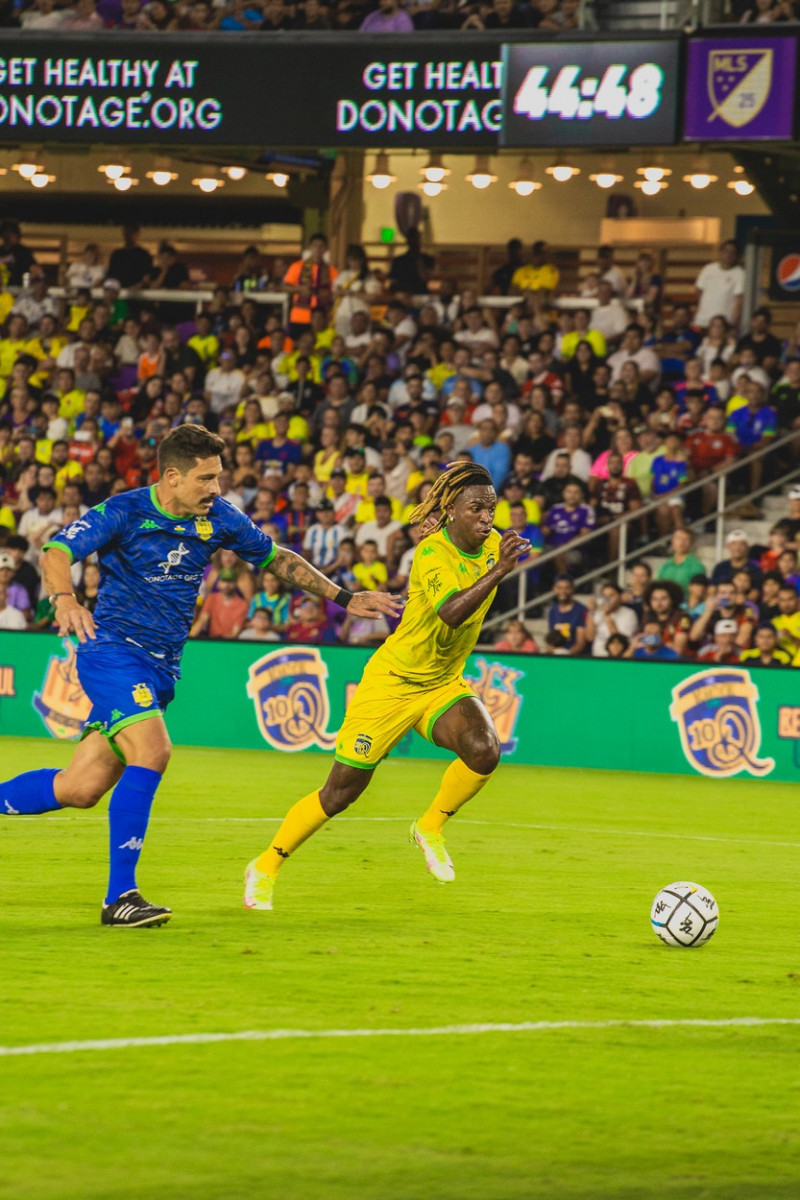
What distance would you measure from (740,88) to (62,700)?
9255 millimetres

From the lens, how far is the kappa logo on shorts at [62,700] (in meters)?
19.3

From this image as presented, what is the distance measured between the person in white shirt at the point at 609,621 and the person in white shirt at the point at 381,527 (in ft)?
8.29

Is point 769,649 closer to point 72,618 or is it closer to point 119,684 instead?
point 119,684

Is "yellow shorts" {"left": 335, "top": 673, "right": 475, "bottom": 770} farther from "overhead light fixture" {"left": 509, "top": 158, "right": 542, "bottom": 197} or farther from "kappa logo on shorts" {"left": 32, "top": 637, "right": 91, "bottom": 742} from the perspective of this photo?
"overhead light fixture" {"left": 509, "top": 158, "right": 542, "bottom": 197}

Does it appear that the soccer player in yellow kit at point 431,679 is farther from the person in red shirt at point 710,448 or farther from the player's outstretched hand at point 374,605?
the person in red shirt at point 710,448

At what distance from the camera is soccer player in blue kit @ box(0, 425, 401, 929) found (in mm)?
8047

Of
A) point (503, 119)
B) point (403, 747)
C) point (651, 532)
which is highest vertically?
point (503, 119)

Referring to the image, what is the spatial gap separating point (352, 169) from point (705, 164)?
204 inches

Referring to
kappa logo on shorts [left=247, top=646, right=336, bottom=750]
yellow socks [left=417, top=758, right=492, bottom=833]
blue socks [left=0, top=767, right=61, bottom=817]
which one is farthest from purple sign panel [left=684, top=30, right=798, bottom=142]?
blue socks [left=0, top=767, right=61, bottom=817]

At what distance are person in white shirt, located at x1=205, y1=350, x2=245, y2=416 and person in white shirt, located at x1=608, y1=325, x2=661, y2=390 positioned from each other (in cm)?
482

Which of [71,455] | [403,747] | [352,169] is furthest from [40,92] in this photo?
[403,747]

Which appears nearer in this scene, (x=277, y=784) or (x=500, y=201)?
(x=277, y=784)

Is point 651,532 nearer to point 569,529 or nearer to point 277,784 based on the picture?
point 569,529

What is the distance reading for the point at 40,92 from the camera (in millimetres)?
22125
